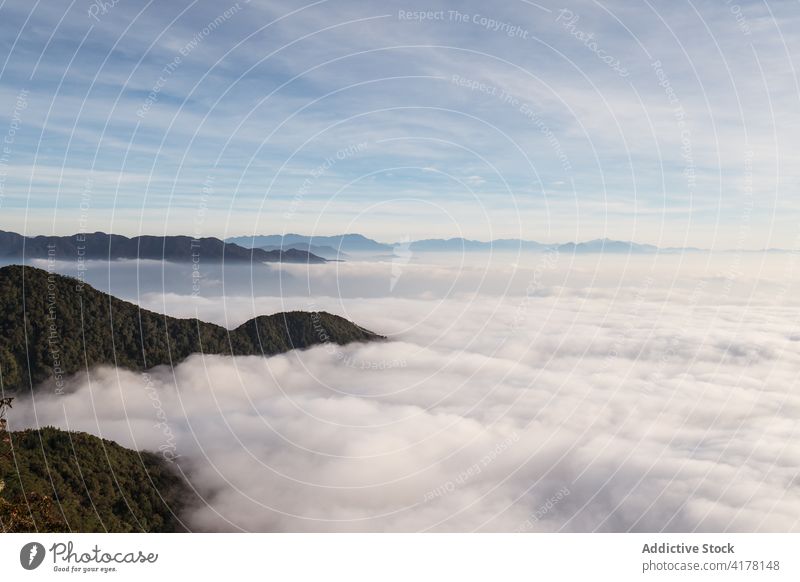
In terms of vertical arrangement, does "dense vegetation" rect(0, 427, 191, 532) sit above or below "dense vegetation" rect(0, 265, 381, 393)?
below

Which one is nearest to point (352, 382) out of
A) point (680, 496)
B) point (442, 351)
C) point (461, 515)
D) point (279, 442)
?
point (279, 442)
